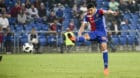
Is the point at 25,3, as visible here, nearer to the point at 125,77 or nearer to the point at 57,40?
the point at 57,40

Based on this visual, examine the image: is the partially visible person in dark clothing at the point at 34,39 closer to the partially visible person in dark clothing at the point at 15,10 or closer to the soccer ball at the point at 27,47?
the soccer ball at the point at 27,47

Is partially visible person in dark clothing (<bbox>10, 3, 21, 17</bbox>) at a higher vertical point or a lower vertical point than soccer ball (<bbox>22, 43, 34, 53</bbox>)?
higher

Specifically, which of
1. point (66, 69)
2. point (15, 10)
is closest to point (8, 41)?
point (15, 10)

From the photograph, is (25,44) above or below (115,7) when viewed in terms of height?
below

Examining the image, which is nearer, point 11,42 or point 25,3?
point 11,42

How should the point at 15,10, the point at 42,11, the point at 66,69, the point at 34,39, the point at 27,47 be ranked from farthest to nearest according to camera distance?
the point at 42,11, the point at 15,10, the point at 34,39, the point at 27,47, the point at 66,69

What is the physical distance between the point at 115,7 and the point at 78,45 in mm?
4185

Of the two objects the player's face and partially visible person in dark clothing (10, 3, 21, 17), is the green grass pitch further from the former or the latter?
partially visible person in dark clothing (10, 3, 21, 17)

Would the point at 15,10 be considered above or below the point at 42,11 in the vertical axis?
above

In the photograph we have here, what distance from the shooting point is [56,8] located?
33.1 metres

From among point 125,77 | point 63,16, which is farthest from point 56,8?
point 125,77

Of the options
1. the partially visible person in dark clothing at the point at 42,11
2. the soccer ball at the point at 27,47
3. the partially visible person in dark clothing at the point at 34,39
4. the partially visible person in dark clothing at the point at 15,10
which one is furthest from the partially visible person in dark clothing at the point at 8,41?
the partially visible person in dark clothing at the point at 42,11

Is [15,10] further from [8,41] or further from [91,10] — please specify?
[91,10]

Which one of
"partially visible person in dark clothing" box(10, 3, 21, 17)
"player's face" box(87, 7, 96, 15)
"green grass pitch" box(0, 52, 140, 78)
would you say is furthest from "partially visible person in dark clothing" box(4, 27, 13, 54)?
"player's face" box(87, 7, 96, 15)
